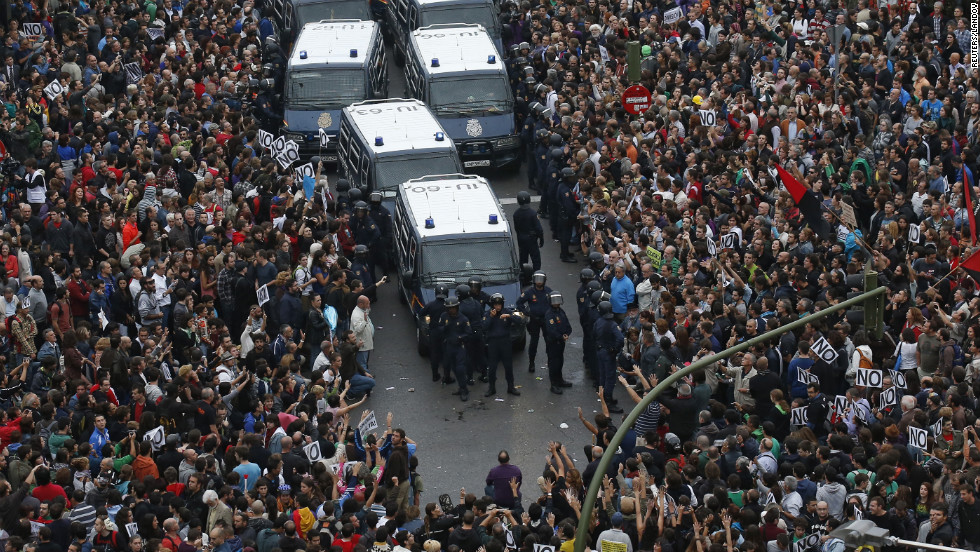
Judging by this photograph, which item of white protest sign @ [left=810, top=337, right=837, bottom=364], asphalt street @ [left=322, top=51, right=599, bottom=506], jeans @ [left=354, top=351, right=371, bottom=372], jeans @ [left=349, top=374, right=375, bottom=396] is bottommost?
asphalt street @ [left=322, top=51, right=599, bottom=506]

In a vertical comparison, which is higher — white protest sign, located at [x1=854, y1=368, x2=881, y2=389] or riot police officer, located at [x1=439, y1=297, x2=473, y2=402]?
white protest sign, located at [x1=854, y1=368, x2=881, y2=389]

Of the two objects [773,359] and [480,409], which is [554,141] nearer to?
[480,409]

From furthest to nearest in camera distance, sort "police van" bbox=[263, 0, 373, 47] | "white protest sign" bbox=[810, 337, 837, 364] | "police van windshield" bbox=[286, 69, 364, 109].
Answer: "police van" bbox=[263, 0, 373, 47] → "police van windshield" bbox=[286, 69, 364, 109] → "white protest sign" bbox=[810, 337, 837, 364]

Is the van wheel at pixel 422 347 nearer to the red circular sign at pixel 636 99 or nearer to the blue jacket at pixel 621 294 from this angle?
the blue jacket at pixel 621 294

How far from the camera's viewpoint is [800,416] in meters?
18.5

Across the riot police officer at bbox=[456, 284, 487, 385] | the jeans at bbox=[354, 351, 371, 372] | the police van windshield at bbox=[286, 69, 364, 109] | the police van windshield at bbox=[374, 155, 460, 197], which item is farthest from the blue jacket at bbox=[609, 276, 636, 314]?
the police van windshield at bbox=[286, 69, 364, 109]

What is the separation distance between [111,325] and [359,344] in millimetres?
3297

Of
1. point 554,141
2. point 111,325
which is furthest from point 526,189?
point 111,325

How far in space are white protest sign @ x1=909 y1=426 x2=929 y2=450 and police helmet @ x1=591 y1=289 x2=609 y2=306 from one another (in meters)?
5.95

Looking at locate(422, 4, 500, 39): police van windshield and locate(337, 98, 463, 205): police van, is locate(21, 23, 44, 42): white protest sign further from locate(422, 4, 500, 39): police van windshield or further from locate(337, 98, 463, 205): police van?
locate(422, 4, 500, 39): police van windshield

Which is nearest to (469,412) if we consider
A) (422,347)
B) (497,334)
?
(497,334)

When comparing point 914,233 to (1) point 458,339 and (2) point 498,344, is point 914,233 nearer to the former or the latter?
(2) point 498,344

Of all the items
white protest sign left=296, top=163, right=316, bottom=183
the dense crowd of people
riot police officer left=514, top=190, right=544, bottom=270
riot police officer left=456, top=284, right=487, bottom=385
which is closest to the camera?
the dense crowd of people

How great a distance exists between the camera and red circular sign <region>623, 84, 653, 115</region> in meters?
28.2
